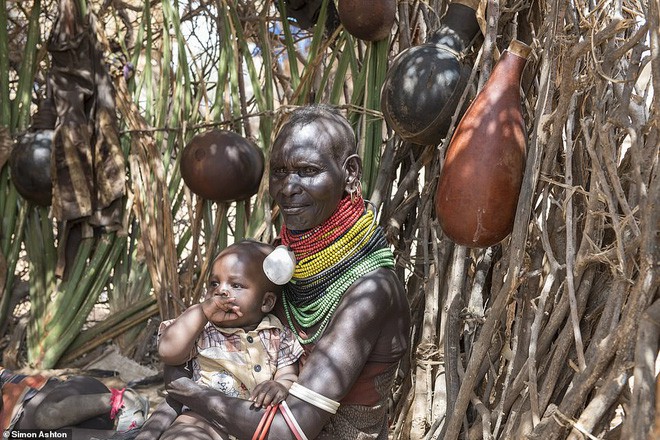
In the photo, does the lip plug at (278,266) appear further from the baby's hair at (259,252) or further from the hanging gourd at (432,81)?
the hanging gourd at (432,81)

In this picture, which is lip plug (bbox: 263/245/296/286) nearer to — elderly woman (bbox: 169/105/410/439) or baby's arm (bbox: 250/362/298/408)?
elderly woman (bbox: 169/105/410/439)

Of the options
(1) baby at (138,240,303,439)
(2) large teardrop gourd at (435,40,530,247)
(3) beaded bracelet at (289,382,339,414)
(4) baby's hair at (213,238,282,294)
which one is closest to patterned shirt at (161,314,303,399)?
(1) baby at (138,240,303,439)

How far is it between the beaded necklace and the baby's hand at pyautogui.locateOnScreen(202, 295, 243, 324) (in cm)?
19

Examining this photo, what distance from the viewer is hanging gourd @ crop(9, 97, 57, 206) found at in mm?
4152

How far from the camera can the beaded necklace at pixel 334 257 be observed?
228 cm

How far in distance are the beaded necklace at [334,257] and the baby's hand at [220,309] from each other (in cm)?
19

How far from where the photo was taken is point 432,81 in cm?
256

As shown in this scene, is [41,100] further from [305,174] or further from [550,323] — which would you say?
[550,323]

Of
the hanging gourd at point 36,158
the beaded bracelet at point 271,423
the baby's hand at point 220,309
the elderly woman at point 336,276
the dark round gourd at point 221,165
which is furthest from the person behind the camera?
the hanging gourd at point 36,158

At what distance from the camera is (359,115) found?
3264 mm

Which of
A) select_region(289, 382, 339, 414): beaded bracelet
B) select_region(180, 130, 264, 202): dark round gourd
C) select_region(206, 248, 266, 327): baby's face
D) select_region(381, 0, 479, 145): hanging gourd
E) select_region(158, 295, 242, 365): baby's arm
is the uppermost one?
select_region(381, 0, 479, 145): hanging gourd

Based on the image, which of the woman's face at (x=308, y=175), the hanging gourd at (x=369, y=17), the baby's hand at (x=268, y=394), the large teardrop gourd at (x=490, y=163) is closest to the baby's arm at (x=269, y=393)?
the baby's hand at (x=268, y=394)

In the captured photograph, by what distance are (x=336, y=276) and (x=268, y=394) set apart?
371mm

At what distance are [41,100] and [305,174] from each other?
8.40ft
